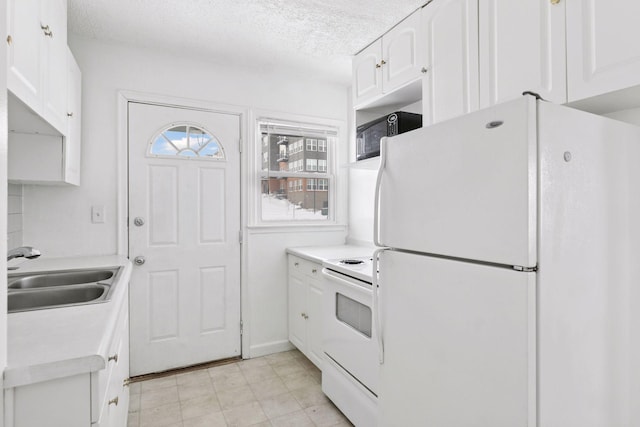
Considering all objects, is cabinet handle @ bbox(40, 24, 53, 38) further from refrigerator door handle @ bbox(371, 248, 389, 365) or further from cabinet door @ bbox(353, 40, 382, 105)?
cabinet door @ bbox(353, 40, 382, 105)

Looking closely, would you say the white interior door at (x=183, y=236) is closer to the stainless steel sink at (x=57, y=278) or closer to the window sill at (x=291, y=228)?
the window sill at (x=291, y=228)

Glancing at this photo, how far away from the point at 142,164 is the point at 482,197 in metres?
2.37

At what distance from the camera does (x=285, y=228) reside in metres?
3.04

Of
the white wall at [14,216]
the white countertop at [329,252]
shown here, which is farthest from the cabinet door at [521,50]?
the white wall at [14,216]

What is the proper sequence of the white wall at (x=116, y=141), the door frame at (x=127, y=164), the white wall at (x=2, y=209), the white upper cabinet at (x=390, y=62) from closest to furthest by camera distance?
1. the white wall at (x=2, y=209)
2. the white upper cabinet at (x=390, y=62)
3. the white wall at (x=116, y=141)
4. the door frame at (x=127, y=164)

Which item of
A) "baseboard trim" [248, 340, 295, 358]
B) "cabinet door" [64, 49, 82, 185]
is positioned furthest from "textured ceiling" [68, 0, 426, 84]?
"baseboard trim" [248, 340, 295, 358]

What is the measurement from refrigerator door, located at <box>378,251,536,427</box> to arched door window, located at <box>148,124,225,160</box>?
188 centimetres

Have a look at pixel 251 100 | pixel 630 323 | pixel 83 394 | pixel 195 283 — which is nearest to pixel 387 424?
pixel 630 323

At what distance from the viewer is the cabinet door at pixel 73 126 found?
6.38ft

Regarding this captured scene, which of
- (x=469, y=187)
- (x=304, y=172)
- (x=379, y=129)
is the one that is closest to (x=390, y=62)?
(x=379, y=129)

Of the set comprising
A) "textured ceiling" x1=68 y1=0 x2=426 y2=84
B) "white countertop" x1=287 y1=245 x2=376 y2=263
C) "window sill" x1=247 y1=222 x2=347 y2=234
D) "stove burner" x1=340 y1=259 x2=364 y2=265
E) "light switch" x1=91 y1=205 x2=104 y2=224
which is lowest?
"stove burner" x1=340 y1=259 x2=364 y2=265

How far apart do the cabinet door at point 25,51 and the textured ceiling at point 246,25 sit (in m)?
0.81

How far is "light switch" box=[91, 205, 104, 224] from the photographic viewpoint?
7.87 feet

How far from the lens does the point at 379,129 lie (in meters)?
2.33
